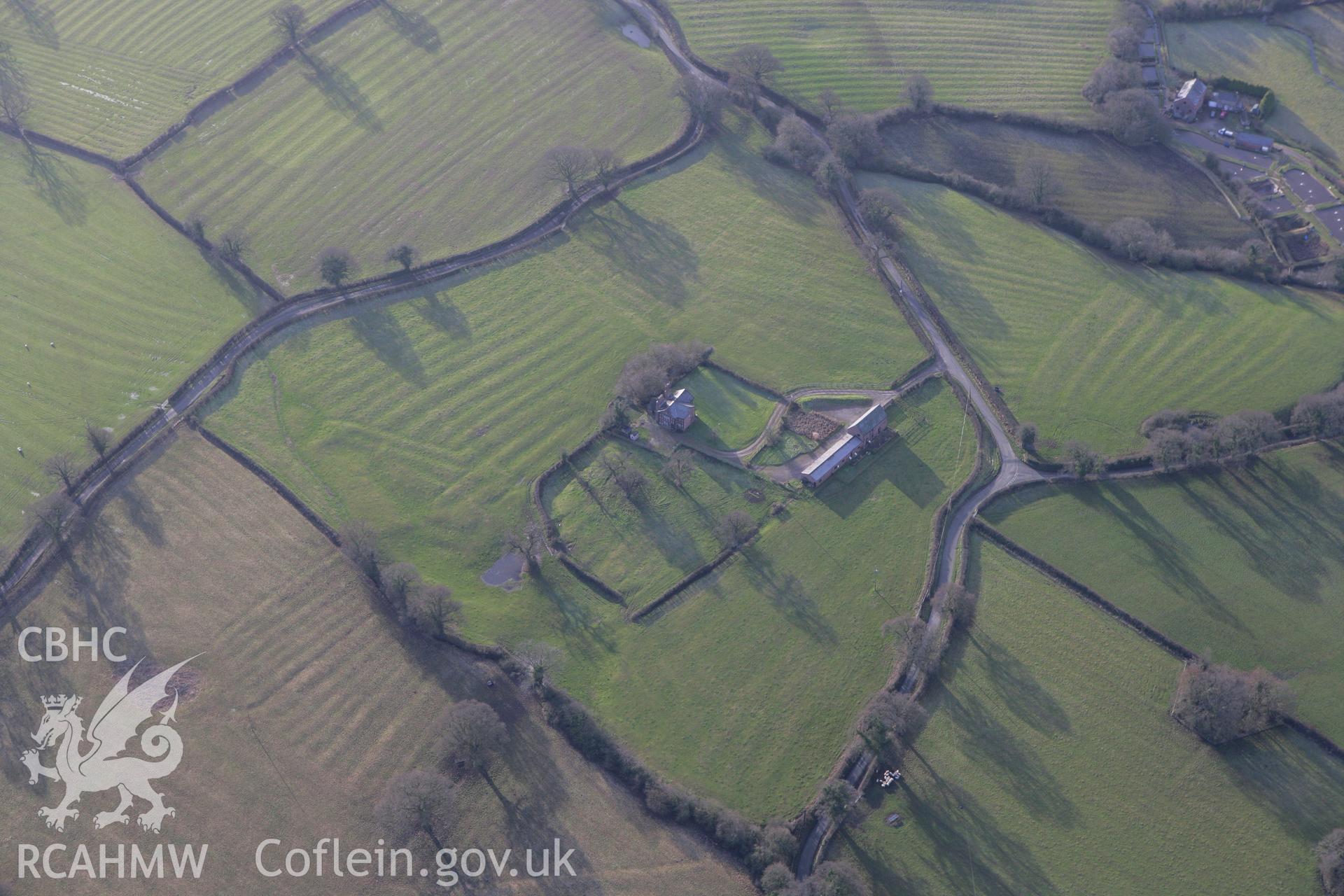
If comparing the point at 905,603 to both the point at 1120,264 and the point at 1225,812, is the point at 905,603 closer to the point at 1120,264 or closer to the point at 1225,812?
the point at 1225,812

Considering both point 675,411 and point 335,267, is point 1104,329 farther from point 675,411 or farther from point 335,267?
point 335,267

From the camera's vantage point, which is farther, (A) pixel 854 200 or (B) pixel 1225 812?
(A) pixel 854 200

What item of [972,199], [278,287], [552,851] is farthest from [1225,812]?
[278,287]

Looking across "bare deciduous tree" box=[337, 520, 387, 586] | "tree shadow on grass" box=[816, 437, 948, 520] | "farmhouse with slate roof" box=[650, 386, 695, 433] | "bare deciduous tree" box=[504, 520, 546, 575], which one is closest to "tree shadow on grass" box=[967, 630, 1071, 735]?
"tree shadow on grass" box=[816, 437, 948, 520]

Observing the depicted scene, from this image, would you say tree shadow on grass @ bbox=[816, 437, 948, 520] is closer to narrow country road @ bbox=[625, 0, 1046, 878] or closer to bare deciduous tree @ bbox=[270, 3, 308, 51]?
narrow country road @ bbox=[625, 0, 1046, 878]

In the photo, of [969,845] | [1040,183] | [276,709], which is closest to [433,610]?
[276,709]

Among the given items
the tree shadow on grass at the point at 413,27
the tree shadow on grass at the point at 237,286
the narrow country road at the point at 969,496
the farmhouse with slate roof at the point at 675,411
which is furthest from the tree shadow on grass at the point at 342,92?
the farmhouse with slate roof at the point at 675,411

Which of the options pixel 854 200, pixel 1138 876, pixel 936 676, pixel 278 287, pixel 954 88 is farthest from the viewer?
pixel 954 88

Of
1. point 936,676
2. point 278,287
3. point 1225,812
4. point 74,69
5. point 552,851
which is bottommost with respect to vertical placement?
point 1225,812
